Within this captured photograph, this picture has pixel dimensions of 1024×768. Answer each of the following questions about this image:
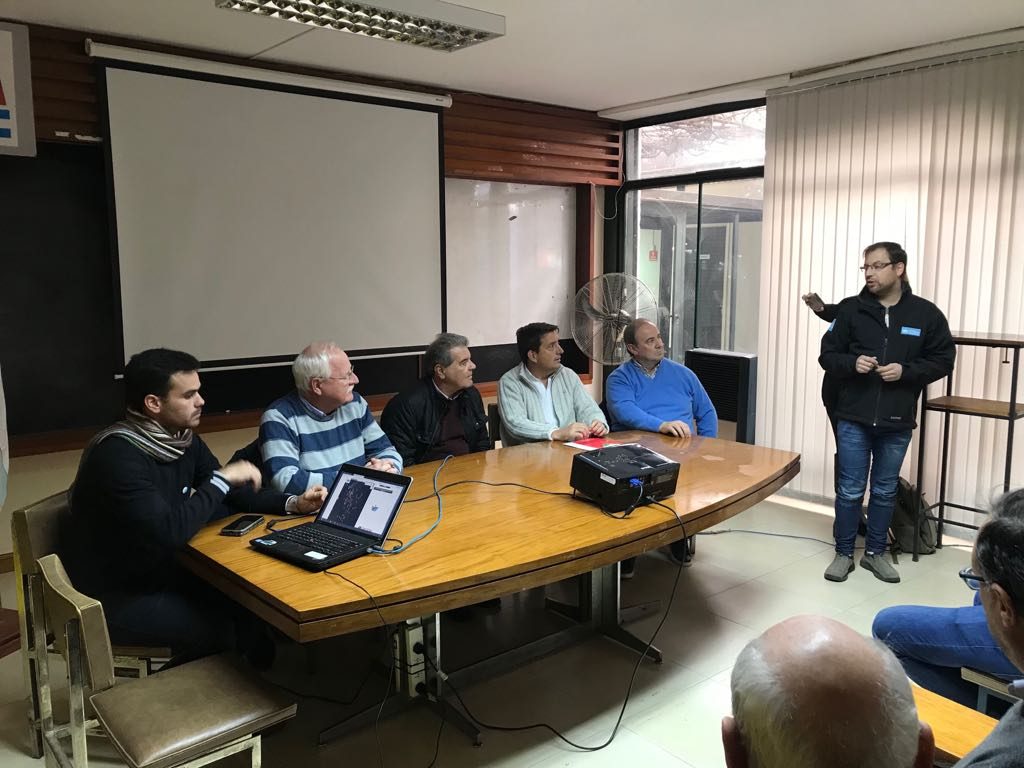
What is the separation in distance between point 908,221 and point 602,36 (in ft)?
6.38

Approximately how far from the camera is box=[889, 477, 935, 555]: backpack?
13.2 ft

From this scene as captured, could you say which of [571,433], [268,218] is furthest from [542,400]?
[268,218]

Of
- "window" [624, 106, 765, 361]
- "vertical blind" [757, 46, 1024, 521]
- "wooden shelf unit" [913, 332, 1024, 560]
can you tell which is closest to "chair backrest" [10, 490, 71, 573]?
"wooden shelf unit" [913, 332, 1024, 560]

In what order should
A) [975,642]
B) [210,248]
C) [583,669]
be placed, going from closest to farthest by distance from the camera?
1. [975,642]
2. [583,669]
3. [210,248]

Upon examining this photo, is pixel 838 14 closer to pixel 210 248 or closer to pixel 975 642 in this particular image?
pixel 975 642

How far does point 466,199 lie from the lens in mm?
5305

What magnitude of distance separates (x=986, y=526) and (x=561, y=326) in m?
4.80

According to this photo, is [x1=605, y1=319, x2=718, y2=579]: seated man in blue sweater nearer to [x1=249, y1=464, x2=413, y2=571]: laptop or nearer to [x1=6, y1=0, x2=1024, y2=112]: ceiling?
[x1=6, y1=0, x2=1024, y2=112]: ceiling

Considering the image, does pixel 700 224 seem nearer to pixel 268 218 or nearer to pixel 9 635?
pixel 268 218

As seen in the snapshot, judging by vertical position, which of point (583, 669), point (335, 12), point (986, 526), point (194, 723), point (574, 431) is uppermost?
point (335, 12)

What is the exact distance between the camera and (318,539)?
2.20 metres

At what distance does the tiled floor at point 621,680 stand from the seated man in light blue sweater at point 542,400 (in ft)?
2.43

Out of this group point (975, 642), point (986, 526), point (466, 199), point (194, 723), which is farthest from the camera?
point (466, 199)

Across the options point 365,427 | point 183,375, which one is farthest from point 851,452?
point 183,375
